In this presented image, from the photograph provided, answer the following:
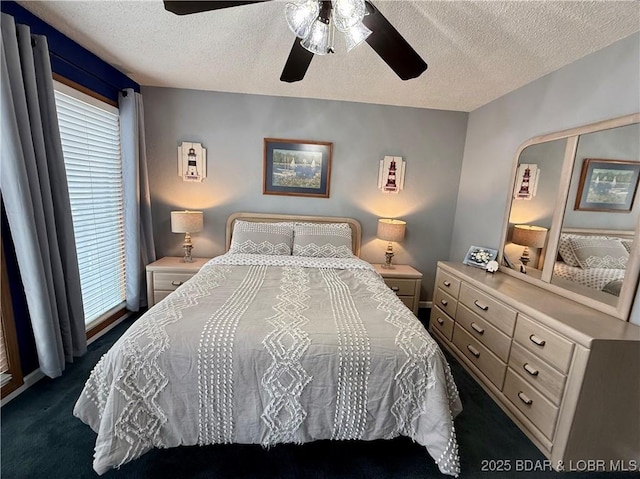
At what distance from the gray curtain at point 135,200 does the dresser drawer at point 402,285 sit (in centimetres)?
263

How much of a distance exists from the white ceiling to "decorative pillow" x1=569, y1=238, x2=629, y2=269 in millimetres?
1243

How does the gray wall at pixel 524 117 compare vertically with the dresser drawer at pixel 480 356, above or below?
above

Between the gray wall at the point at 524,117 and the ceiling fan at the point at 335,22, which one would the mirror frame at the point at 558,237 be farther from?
the ceiling fan at the point at 335,22

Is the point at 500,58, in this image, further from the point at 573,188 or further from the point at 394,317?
the point at 394,317

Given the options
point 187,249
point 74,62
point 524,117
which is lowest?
point 187,249

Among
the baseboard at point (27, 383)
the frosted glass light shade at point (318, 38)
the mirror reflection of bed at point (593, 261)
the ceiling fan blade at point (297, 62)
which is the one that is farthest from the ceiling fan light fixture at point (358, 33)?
the baseboard at point (27, 383)

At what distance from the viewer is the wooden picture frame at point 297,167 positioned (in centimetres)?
316

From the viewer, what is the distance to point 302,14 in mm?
1287

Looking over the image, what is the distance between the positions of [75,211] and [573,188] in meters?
3.73

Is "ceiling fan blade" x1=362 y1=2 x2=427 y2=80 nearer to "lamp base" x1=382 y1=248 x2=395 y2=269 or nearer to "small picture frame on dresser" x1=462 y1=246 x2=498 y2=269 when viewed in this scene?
"small picture frame on dresser" x1=462 y1=246 x2=498 y2=269

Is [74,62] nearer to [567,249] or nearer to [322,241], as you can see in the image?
[322,241]

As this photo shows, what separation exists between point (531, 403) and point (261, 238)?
246 centimetres

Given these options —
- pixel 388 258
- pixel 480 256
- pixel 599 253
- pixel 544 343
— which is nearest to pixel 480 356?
pixel 544 343

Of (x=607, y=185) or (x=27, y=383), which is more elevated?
(x=607, y=185)
